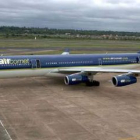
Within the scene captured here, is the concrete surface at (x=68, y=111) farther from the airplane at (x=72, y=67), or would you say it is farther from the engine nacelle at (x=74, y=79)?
the airplane at (x=72, y=67)

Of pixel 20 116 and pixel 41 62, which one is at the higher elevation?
pixel 41 62

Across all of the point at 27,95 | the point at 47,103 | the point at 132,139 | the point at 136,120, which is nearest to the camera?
the point at 132,139

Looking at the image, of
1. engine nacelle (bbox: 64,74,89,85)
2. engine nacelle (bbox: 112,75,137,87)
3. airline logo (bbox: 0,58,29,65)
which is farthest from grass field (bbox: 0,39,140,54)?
engine nacelle (bbox: 112,75,137,87)

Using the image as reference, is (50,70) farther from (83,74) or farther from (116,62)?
(116,62)

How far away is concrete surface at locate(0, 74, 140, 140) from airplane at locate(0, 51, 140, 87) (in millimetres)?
1322

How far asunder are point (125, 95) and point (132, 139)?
36.7 ft

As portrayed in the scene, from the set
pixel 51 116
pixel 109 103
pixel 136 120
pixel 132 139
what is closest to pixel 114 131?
pixel 132 139

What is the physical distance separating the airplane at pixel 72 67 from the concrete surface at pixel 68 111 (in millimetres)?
1322

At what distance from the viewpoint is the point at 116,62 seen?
34.8 meters

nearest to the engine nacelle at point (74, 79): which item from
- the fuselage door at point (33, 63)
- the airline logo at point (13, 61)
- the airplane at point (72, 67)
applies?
the airplane at point (72, 67)

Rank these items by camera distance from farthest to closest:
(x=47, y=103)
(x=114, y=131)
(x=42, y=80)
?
(x=42, y=80) < (x=47, y=103) < (x=114, y=131)

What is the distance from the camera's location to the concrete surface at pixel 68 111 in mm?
17547

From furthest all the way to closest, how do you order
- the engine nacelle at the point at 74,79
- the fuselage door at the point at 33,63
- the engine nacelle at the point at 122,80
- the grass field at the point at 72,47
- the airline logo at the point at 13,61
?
the grass field at the point at 72,47, the fuselage door at the point at 33,63, the airline logo at the point at 13,61, the engine nacelle at the point at 74,79, the engine nacelle at the point at 122,80

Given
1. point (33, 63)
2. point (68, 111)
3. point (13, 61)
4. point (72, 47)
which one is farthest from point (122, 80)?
point (72, 47)
